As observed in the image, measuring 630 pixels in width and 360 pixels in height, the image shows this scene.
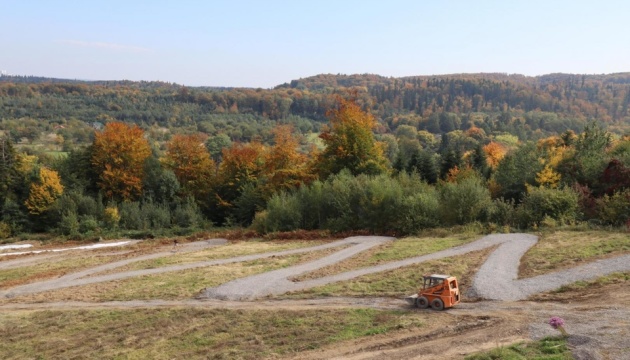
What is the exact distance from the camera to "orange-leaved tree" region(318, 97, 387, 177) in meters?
43.0

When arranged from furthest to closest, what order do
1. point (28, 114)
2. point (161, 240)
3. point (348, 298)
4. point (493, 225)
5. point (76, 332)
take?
point (28, 114)
point (161, 240)
point (493, 225)
point (348, 298)
point (76, 332)

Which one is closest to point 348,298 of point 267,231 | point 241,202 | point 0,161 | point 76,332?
point 76,332

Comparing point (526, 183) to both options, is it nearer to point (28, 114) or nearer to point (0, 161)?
point (0, 161)

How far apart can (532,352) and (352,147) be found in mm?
32322

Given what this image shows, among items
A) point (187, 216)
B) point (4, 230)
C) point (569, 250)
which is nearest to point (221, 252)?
point (187, 216)

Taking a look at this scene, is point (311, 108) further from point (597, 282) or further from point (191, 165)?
point (597, 282)

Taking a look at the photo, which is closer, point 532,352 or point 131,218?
point 532,352

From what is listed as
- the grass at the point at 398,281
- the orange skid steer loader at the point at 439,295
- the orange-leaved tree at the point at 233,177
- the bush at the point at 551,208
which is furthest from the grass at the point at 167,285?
the orange-leaved tree at the point at 233,177

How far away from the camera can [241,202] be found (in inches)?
1794

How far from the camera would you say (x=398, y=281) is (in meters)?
19.6

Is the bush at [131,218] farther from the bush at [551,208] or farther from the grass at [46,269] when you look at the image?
the bush at [551,208]

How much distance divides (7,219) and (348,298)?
38.2 metres

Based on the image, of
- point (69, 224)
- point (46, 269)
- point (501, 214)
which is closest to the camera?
point (46, 269)

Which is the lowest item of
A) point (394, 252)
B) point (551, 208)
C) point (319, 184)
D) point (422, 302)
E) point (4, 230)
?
point (4, 230)
